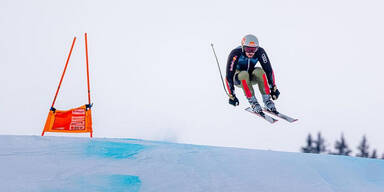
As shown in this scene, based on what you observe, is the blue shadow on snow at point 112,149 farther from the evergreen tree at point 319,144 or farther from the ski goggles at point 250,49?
the evergreen tree at point 319,144

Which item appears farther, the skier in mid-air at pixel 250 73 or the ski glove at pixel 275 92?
the ski glove at pixel 275 92

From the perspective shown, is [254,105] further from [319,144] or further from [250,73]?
[319,144]

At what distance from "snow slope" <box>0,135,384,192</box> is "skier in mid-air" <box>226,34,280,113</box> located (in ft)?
3.95

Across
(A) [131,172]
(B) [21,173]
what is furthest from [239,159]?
(B) [21,173]

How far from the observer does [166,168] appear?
21.0 feet

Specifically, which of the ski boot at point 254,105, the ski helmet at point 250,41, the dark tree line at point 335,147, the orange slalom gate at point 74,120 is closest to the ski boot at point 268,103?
the ski boot at point 254,105

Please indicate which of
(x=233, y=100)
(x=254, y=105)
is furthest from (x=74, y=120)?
(x=254, y=105)

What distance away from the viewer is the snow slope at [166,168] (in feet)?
18.3

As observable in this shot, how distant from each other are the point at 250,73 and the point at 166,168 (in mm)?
2570

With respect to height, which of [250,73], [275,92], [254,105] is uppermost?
[250,73]

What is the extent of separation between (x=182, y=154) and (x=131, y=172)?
154 cm

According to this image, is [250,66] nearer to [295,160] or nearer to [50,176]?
[295,160]

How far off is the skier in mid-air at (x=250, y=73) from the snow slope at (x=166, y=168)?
1204mm

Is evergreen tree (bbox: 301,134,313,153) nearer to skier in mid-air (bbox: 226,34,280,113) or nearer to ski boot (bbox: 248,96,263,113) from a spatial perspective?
ski boot (bbox: 248,96,263,113)
